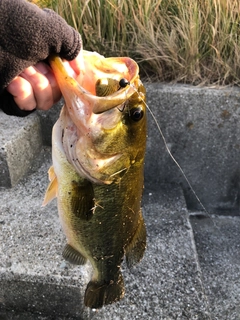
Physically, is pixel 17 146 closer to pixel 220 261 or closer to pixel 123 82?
pixel 220 261

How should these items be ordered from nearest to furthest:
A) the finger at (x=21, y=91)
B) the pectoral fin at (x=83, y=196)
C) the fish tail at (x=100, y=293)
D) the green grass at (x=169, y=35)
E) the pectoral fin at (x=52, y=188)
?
the finger at (x=21, y=91)
the pectoral fin at (x=83, y=196)
the pectoral fin at (x=52, y=188)
the fish tail at (x=100, y=293)
the green grass at (x=169, y=35)

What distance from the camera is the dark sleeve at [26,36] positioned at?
124 centimetres

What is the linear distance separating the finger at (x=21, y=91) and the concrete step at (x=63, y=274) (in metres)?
1.12

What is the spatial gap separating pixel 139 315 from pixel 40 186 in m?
1.16

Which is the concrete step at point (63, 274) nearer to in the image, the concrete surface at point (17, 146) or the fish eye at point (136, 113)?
the concrete surface at point (17, 146)

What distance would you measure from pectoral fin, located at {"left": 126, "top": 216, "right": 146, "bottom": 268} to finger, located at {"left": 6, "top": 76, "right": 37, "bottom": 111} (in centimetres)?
69

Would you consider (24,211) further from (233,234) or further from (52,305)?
(233,234)

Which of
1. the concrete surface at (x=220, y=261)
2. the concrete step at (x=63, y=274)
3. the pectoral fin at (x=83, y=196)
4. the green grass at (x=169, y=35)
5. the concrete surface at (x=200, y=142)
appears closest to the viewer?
the pectoral fin at (x=83, y=196)

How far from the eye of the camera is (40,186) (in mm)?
2955

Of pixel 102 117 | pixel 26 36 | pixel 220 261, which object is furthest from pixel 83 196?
pixel 220 261

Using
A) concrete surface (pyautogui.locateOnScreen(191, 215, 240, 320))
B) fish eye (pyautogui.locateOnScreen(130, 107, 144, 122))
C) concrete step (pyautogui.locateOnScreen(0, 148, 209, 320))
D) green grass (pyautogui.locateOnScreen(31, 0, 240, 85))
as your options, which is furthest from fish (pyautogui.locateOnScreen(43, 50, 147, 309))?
green grass (pyautogui.locateOnScreen(31, 0, 240, 85))

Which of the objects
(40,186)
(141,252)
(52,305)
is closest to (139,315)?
(52,305)

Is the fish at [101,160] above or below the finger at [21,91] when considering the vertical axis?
below

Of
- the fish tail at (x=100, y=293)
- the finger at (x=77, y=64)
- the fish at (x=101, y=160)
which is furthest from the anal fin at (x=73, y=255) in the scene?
the finger at (x=77, y=64)
